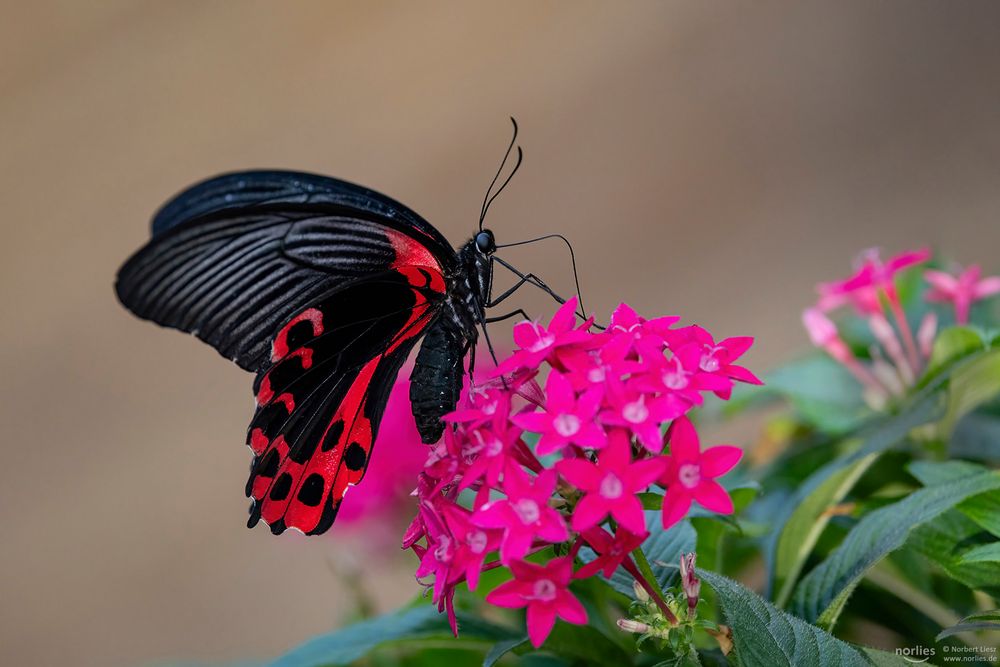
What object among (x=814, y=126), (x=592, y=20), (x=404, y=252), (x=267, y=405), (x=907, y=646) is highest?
(x=592, y=20)

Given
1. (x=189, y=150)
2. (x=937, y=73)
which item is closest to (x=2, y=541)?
(x=189, y=150)

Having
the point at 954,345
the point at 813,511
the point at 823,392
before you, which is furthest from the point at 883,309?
the point at 813,511

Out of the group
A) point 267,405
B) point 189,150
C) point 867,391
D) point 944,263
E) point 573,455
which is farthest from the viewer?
point 189,150

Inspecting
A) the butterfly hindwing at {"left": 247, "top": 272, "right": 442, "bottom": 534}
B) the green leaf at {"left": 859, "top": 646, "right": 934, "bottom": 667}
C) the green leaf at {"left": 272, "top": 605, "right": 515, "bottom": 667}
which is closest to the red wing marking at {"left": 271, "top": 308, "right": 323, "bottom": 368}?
the butterfly hindwing at {"left": 247, "top": 272, "right": 442, "bottom": 534}

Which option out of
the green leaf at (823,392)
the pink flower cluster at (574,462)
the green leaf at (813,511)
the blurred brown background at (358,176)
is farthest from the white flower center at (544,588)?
the blurred brown background at (358,176)

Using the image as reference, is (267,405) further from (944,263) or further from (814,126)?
(814,126)

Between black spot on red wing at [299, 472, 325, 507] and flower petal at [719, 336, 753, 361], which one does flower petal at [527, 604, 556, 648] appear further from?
black spot on red wing at [299, 472, 325, 507]

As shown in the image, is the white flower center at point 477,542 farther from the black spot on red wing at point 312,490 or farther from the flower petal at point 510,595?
the black spot on red wing at point 312,490
